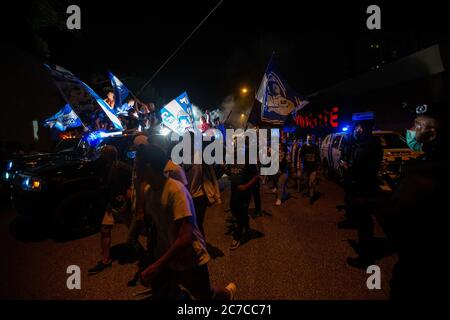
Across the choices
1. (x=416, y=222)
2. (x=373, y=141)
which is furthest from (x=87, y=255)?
(x=373, y=141)

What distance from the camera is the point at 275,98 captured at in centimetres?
700

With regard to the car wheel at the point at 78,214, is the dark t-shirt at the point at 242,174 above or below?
above

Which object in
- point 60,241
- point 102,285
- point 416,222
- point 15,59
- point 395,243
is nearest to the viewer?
point 416,222

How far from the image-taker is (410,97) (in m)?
12.8

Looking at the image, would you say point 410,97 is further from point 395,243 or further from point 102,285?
point 102,285

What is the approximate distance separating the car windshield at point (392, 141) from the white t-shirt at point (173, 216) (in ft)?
30.0

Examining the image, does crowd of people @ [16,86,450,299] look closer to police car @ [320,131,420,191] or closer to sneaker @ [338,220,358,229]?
sneaker @ [338,220,358,229]

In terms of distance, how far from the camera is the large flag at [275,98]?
6922 millimetres

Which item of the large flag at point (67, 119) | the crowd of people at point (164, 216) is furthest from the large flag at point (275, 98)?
the large flag at point (67, 119)

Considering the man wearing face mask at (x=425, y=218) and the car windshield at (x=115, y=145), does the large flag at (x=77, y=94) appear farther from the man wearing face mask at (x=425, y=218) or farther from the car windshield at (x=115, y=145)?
the man wearing face mask at (x=425, y=218)

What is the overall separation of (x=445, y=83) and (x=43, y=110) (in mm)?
23775

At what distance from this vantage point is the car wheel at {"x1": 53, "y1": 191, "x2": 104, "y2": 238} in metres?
5.08

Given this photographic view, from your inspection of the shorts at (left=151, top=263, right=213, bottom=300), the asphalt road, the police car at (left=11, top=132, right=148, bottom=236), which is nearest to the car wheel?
the police car at (left=11, top=132, right=148, bottom=236)
